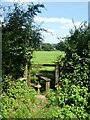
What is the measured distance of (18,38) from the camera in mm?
9508

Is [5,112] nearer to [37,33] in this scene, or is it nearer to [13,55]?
[13,55]

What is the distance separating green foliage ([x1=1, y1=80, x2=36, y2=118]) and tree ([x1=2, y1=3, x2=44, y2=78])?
25.8 inches

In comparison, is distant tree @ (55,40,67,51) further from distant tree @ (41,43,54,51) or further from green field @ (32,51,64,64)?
distant tree @ (41,43,54,51)

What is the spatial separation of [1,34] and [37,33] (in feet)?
4.91

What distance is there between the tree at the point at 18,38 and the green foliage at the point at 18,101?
0.65 metres

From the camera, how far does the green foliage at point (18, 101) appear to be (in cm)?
713

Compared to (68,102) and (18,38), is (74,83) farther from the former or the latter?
(18,38)

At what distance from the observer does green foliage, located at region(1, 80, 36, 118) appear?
7132 millimetres

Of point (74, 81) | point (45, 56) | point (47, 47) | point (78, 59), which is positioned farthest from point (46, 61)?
point (74, 81)

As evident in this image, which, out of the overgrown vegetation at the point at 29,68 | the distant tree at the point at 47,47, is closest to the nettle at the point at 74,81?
the overgrown vegetation at the point at 29,68

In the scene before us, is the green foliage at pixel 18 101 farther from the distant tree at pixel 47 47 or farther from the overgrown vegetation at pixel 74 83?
the distant tree at pixel 47 47

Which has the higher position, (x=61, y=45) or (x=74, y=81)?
(x=61, y=45)

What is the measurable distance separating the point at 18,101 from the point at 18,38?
2185mm

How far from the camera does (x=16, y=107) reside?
755 centimetres
